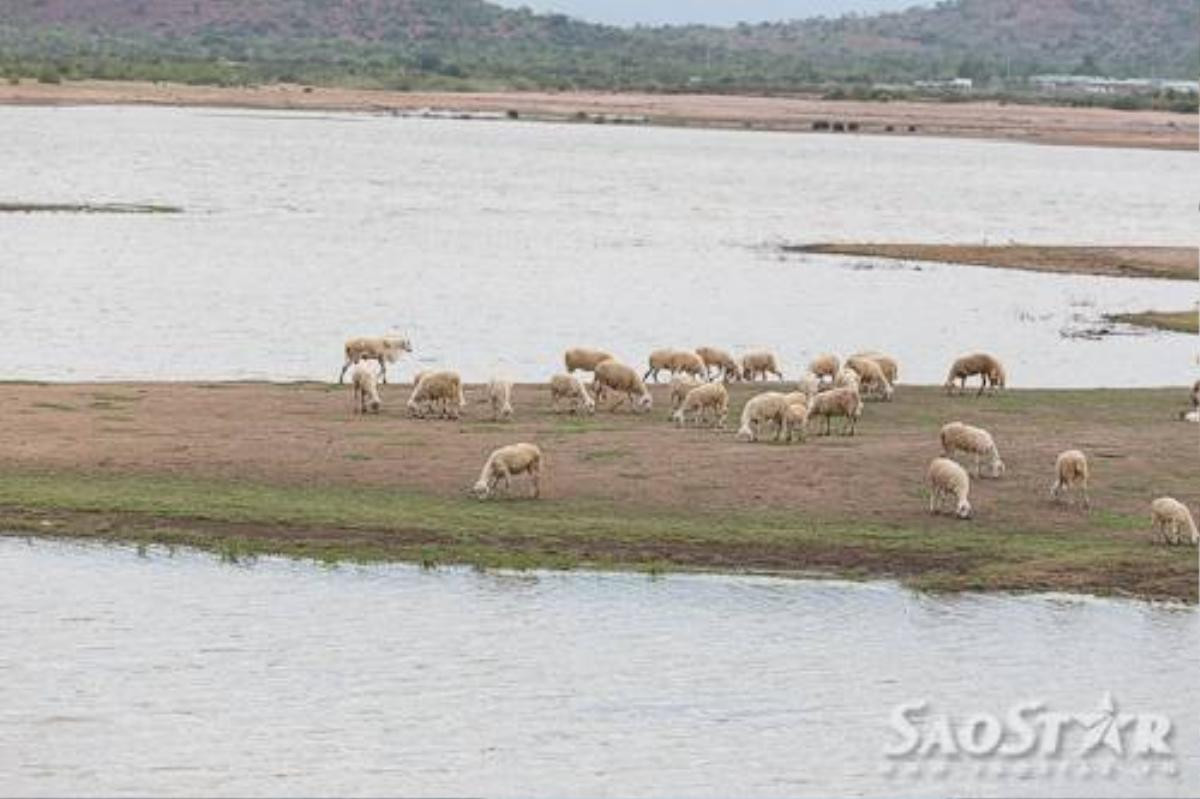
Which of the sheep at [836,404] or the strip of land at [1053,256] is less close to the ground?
the sheep at [836,404]

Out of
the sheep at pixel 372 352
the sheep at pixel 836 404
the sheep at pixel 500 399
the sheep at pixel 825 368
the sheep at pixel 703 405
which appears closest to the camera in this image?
the sheep at pixel 836 404

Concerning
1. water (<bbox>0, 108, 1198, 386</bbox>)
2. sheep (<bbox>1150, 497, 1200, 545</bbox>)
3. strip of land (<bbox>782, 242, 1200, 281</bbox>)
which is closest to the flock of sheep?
sheep (<bbox>1150, 497, 1200, 545</bbox>)

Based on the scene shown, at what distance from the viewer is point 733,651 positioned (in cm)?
2020

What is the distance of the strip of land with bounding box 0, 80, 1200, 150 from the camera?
132 meters

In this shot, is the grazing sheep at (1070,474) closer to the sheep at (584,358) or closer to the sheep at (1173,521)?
the sheep at (1173,521)

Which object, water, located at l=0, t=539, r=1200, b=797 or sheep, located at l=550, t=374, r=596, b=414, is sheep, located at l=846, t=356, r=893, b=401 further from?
water, located at l=0, t=539, r=1200, b=797

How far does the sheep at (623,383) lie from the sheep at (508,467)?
192 inches

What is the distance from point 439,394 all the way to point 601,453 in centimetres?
295

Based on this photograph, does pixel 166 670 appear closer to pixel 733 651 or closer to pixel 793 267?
pixel 733 651

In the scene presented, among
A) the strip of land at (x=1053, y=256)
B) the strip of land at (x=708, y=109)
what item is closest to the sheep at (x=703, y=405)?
the strip of land at (x=1053, y=256)

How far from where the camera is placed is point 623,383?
97.7ft

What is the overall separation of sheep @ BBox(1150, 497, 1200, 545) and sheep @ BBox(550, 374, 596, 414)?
7665 mm

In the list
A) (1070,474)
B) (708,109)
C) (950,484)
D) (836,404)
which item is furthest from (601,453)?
(708,109)

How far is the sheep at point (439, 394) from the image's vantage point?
2862cm
